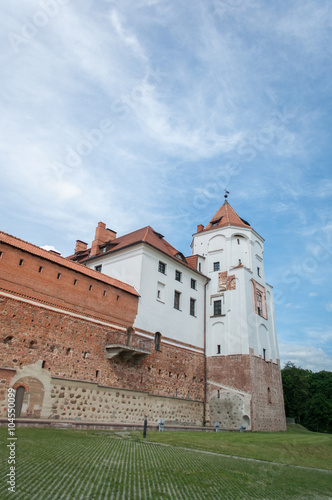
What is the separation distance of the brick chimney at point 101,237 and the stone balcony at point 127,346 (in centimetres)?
819

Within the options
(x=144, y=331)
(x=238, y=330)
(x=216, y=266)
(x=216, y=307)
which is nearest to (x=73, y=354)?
(x=144, y=331)

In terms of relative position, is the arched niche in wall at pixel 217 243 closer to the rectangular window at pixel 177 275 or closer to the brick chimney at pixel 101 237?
the rectangular window at pixel 177 275

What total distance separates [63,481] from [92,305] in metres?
13.8

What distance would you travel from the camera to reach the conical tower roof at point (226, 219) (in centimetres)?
2923

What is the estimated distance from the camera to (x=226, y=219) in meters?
29.8

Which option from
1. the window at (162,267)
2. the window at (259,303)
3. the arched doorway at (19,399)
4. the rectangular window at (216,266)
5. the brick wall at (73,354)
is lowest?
the arched doorway at (19,399)

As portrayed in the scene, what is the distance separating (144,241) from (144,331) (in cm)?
555

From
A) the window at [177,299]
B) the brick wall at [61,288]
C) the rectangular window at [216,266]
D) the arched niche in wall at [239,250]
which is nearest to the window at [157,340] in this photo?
the brick wall at [61,288]

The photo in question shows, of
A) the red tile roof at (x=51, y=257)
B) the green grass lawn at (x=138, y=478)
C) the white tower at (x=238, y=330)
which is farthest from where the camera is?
the white tower at (x=238, y=330)

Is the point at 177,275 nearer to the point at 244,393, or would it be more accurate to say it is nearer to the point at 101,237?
the point at 101,237

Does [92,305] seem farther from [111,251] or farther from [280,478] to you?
[280,478]

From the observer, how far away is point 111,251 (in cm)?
2330

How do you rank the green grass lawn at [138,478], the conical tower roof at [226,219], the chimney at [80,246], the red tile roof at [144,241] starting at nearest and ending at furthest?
the green grass lawn at [138,478], the red tile roof at [144,241], the conical tower roof at [226,219], the chimney at [80,246]

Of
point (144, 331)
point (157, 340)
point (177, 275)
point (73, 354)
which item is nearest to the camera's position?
point (73, 354)
